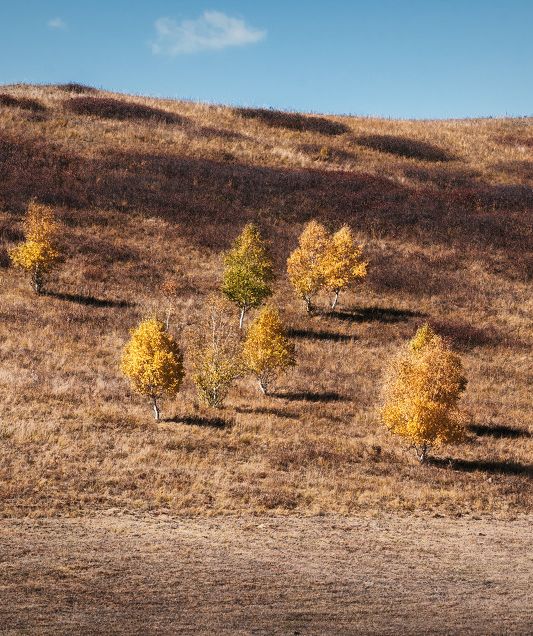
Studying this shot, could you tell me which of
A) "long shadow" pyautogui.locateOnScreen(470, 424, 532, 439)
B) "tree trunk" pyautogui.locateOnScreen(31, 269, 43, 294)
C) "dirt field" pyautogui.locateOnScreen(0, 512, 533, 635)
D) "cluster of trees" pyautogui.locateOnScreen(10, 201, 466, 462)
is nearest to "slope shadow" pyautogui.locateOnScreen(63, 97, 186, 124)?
"cluster of trees" pyautogui.locateOnScreen(10, 201, 466, 462)

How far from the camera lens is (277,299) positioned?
5275cm

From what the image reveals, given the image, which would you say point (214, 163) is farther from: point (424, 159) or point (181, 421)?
point (181, 421)

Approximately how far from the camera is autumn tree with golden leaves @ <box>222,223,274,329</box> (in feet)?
155

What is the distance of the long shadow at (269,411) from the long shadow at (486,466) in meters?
7.22

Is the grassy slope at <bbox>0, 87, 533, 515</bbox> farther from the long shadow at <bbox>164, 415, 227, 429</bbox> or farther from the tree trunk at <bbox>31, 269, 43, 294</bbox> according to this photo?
the tree trunk at <bbox>31, 269, 43, 294</bbox>

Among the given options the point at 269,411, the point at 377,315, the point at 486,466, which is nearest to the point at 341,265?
the point at 377,315

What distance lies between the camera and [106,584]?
14.8 meters

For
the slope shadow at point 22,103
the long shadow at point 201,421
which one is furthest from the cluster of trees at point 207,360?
the slope shadow at point 22,103

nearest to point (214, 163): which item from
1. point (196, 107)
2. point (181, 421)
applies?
point (196, 107)

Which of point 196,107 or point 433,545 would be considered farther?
point 196,107

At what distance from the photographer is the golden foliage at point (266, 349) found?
36.1 metres

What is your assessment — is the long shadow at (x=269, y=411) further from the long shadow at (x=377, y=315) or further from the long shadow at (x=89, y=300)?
the long shadow at (x=89, y=300)

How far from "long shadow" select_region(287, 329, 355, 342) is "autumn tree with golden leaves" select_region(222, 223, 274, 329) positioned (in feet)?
12.1

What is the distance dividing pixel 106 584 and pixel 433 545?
9633mm
